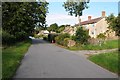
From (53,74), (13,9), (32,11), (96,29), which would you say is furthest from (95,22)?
(53,74)

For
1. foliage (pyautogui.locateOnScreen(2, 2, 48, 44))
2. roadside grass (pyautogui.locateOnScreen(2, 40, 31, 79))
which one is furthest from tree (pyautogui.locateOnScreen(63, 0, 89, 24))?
roadside grass (pyautogui.locateOnScreen(2, 40, 31, 79))

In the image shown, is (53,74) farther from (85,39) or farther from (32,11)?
(32,11)

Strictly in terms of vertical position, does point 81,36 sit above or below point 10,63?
above

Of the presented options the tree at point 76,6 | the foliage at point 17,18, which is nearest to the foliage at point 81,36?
the foliage at point 17,18

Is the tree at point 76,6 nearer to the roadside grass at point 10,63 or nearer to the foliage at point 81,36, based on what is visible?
the foliage at point 81,36

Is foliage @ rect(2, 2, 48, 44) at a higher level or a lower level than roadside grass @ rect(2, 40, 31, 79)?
higher

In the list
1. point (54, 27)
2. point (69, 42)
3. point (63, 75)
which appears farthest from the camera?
point (54, 27)

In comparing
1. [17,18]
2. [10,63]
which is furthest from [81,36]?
[10,63]

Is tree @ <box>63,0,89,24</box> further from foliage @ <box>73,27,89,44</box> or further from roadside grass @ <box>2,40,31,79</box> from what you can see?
roadside grass @ <box>2,40,31,79</box>

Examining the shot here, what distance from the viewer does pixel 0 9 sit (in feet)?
140

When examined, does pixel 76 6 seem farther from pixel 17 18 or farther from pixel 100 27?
pixel 17 18

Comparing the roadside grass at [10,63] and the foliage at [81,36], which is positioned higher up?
the foliage at [81,36]

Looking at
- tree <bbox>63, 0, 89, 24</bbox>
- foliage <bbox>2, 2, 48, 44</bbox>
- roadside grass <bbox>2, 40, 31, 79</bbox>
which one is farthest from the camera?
tree <bbox>63, 0, 89, 24</bbox>

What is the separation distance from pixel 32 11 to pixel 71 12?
958 inches
